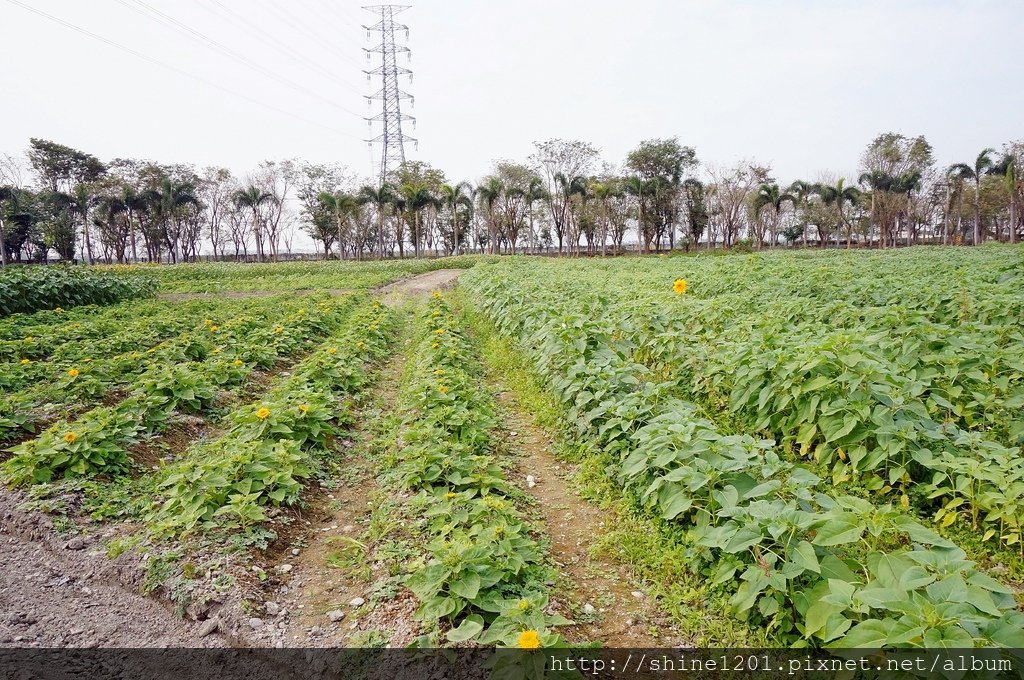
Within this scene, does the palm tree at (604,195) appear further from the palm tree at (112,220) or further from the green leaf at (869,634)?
the green leaf at (869,634)

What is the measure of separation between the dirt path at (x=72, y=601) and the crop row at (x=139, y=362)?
205 cm

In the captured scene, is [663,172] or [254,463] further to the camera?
[663,172]

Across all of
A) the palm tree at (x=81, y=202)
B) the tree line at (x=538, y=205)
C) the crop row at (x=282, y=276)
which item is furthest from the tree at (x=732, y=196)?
the palm tree at (x=81, y=202)

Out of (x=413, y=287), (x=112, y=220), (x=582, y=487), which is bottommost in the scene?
(x=582, y=487)

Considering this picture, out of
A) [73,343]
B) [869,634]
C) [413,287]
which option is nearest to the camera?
[869,634]

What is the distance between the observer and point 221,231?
60.3m

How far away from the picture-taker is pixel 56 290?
1405 centimetres

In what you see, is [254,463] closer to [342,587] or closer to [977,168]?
[342,587]

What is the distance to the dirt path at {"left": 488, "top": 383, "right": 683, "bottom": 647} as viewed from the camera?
2586mm

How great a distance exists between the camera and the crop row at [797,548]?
1755 millimetres

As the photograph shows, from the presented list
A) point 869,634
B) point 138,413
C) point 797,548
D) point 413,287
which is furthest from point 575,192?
point 869,634

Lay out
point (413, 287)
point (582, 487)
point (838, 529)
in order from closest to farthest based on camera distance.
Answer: point (838, 529) → point (582, 487) → point (413, 287)

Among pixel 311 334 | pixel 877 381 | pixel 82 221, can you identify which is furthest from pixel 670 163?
pixel 82 221

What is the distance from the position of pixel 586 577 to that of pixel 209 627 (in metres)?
2.09
